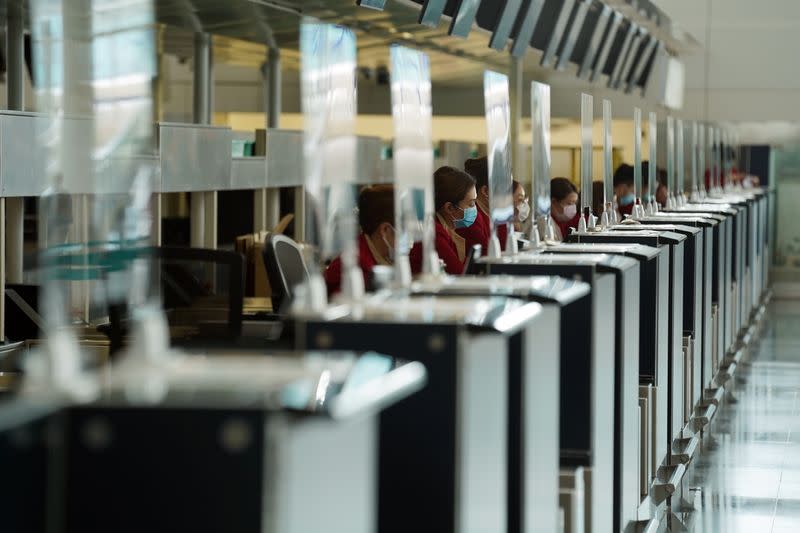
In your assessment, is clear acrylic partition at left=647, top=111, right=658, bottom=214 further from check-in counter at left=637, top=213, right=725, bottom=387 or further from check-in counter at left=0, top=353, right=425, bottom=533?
check-in counter at left=0, top=353, right=425, bottom=533

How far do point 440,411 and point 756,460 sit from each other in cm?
454

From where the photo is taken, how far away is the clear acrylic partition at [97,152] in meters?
2.34

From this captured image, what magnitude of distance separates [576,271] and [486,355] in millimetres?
1159

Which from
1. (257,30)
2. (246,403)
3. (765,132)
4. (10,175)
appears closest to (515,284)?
→ (246,403)

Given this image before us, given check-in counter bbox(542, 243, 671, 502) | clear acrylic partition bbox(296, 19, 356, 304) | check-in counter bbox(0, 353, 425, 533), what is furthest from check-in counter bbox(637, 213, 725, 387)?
check-in counter bbox(0, 353, 425, 533)

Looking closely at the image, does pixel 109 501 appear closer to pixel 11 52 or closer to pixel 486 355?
pixel 486 355

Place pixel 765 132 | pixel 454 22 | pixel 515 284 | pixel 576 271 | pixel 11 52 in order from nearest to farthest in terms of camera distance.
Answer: pixel 515 284
pixel 576 271
pixel 11 52
pixel 454 22
pixel 765 132

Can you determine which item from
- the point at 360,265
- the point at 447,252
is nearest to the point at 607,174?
the point at 447,252

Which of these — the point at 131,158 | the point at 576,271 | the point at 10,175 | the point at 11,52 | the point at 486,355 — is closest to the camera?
the point at 131,158

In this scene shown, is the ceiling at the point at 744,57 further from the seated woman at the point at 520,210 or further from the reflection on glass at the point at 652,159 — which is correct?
the seated woman at the point at 520,210

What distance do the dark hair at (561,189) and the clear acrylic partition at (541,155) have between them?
4.28 ft

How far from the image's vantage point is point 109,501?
2.13m

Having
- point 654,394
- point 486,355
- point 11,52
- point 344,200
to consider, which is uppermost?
point 11,52

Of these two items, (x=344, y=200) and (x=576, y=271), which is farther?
(x=576, y=271)
